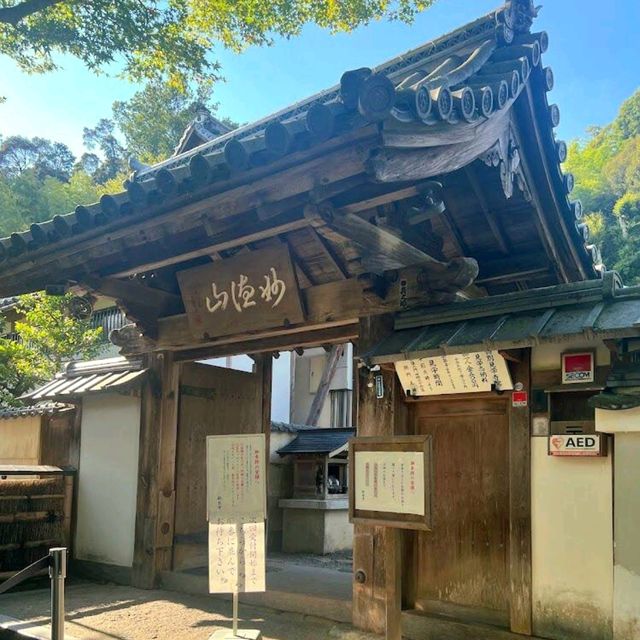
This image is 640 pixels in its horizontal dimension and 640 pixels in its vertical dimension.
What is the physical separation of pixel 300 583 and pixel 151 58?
895cm

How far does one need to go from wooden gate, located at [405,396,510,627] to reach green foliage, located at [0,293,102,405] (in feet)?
38.6

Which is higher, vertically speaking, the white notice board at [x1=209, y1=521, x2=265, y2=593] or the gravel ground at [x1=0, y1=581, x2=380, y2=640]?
the white notice board at [x1=209, y1=521, x2=265, y2=593]

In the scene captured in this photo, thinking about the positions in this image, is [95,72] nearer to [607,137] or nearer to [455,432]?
[455,432]

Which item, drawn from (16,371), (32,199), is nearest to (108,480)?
(16,371)

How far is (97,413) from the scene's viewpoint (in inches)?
347

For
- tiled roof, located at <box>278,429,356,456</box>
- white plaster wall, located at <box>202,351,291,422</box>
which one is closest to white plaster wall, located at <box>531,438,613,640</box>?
tiled roof, located at <box>278,429,356,456</box>

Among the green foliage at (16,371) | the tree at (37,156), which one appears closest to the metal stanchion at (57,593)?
the green foliage at (16,371)

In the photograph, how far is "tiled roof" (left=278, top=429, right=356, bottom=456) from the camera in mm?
11531

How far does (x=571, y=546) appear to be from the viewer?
15.5 ft

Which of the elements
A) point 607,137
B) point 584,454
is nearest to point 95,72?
point 584,454

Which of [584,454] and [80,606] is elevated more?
[584,454]

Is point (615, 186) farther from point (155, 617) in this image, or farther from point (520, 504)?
point (155, 617)

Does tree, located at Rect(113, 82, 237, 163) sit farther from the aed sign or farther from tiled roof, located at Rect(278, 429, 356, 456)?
the aed sign

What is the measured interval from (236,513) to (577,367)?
3.10 m
